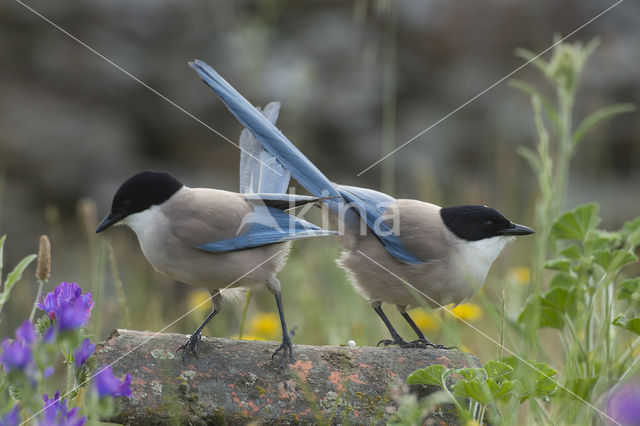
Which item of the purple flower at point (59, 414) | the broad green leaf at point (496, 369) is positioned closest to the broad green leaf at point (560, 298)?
the broad green leaf at point (496, 369)

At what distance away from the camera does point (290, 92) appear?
6926 millimetres

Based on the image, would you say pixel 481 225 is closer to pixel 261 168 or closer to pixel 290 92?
pixel 261 168

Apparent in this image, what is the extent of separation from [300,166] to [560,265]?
1006mm

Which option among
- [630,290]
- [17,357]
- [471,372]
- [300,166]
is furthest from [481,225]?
[17,357]

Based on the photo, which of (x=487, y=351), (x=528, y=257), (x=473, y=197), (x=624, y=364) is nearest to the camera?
(x=624, y=364)

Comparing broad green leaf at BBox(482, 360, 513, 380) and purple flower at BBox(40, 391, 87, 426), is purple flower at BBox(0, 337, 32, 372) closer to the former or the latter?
purple flower at BBox(40, 391, 87, 426)

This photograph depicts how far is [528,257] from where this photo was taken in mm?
5211

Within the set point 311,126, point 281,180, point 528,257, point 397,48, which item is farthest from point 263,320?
point 397,48

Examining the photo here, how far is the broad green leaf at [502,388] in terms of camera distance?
6.25 feet

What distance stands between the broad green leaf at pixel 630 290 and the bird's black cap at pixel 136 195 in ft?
5.33

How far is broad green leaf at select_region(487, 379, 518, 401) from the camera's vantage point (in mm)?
1906

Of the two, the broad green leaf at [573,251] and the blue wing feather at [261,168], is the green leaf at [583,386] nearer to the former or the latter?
the broad green leaf at [573,251]

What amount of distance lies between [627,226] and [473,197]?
7.46 ft

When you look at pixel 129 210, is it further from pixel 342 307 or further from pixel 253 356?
pixel 342 307
